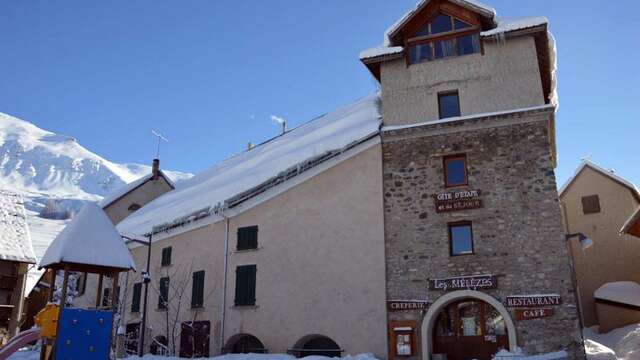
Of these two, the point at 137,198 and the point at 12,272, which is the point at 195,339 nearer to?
the point at 12,272

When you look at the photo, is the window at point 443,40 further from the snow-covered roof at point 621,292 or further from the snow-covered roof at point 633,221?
the snow-covered roof at point 621,292

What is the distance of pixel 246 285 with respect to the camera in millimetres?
21688

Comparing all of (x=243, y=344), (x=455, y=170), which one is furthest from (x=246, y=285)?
(x=455, y=170)

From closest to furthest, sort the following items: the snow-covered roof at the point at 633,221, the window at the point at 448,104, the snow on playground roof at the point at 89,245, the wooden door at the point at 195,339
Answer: the snow on playground roof at the point at 89,245
the snow-covered roof at the point at 633,221
the window at the point at 448,104
the wooden door at the point at 195,339

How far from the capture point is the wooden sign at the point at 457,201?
18641mm

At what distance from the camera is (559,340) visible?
653 inches

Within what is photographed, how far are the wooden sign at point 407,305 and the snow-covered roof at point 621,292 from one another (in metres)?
11.7

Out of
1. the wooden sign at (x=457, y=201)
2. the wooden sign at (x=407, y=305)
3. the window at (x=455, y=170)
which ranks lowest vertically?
the wooden sign at (x=407, y=305)

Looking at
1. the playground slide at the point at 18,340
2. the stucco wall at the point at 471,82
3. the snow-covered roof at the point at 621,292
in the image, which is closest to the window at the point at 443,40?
the stucco wall at the point at 471,82

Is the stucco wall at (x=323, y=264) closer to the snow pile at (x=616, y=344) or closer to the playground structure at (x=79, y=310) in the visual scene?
the playground structure at (x=79, y=310)

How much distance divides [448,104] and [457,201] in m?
3.57

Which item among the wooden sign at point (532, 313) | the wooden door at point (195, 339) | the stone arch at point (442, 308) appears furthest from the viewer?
the wooden door at point (195, 339)

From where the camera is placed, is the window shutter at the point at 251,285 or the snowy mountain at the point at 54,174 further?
the snowy mountain at the point at 54,174

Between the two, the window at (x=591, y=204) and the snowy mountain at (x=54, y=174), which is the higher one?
the snowy mountain at (x=54, y=174)
